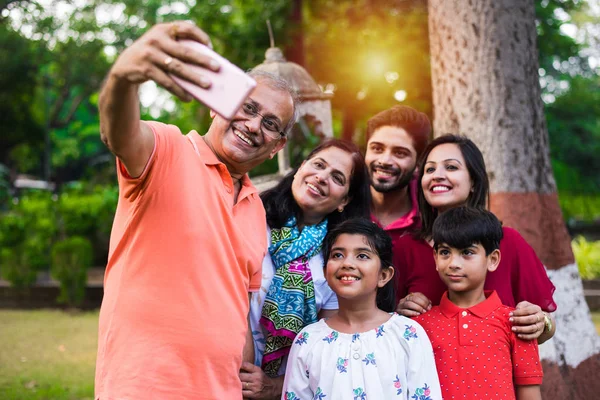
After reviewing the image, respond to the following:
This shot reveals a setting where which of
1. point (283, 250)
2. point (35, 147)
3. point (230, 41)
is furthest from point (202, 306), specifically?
point (35, 147)

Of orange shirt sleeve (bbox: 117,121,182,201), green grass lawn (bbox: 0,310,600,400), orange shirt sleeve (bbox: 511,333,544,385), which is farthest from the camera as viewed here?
green grass lawn (bbox: 0,310,600,400)

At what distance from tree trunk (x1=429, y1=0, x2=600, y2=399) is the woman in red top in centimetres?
164

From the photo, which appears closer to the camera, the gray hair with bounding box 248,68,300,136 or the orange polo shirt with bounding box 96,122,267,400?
the orange polo shirt with bounding box 96,122,267,400

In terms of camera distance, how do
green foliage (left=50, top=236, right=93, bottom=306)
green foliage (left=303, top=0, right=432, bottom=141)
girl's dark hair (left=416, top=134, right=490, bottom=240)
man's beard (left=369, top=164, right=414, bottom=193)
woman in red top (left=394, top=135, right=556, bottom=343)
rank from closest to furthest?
woman in red top (left=394, top=135, right=556, bottom=343), girl's dark hair (left=416, top=134, right=490, bottom=240), man's beard (left=369, top=164, right=414, bottom=193), green foliage (left=50, top=236, right=93, bottom=306), green foliage (left=303, top=0, right=432, bottom=141)

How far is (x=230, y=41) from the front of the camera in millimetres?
10625

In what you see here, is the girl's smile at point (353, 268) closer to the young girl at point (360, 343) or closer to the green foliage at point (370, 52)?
the young girl at point (360, 343)

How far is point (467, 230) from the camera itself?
2645 mm

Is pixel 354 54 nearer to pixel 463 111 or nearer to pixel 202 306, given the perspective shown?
pixel 463 111

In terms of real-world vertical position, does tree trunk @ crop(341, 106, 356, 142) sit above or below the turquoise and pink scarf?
above

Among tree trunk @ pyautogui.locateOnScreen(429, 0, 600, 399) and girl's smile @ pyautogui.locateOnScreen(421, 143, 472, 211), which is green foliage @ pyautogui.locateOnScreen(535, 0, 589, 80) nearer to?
tree trunk @ pyautogui.locateOnScreen(429, 0, 600, 399)

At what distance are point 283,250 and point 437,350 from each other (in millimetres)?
767

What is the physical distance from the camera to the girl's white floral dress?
8.11 ft

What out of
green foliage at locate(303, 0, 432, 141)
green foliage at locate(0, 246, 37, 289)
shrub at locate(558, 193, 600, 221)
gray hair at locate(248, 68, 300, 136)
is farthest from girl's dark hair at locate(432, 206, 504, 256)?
shrub at locate(558, 193, 600, 221)

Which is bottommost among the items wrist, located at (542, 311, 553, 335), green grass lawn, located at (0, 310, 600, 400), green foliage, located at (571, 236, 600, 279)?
green grass lawn, located at (0, 310, 600, 400)
